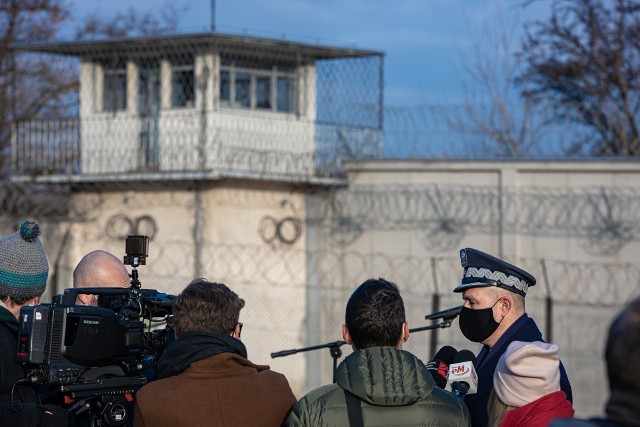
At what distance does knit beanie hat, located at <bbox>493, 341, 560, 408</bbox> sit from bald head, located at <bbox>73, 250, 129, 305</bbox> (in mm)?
2448

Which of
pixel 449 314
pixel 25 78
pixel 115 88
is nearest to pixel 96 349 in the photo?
pixel 449 314

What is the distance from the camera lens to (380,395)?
3.75 metres

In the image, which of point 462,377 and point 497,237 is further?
point 497,237

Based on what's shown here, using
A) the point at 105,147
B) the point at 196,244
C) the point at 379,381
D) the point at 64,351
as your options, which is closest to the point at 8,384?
the point at 64,351

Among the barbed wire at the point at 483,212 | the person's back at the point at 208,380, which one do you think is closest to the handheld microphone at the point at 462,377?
the person's back at the point at 208,380

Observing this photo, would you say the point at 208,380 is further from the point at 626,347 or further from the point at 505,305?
the point at 626,347

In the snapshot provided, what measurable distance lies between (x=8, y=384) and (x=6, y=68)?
62.7 feet

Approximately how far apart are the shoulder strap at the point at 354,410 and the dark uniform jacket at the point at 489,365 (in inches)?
40.0

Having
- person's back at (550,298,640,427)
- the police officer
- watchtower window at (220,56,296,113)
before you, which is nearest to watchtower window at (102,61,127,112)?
watchtower window at (220,56,296,113)

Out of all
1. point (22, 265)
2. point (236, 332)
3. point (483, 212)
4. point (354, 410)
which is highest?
point (483, 212)

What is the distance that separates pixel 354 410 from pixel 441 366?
37.1 inches

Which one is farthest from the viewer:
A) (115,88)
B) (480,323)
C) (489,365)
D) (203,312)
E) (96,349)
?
(115,88)

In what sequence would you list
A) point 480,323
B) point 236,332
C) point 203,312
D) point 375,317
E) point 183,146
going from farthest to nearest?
1. point 183,146
2. point 480,323
3. point 236,332
4. point 203,312
5. point 375,317

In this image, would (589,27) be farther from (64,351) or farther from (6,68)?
(64,351)
